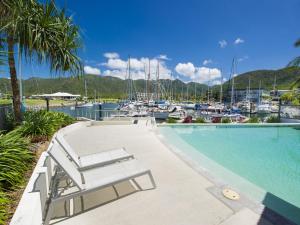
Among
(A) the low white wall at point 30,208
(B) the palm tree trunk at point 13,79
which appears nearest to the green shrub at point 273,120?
(B) the palm tree trunk at point 13,79

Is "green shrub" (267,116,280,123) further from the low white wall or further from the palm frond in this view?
the low white wall

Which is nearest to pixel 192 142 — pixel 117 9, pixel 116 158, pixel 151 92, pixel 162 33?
pixel 116 158

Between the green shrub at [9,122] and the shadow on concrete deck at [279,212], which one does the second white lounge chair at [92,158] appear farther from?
the green shrub at [9,122]

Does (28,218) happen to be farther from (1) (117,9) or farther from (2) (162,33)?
(2) (162,33)

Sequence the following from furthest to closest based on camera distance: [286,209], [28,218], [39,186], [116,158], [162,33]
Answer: [162,33] → [116,158] → [286,209] → [39,186] → [28,218]

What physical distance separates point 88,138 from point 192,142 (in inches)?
186

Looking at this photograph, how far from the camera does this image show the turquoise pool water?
403cm

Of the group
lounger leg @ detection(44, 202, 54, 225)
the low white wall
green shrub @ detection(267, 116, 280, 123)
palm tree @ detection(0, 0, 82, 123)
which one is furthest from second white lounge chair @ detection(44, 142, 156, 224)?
green shrub @ detection(267, 116, 280, 123)

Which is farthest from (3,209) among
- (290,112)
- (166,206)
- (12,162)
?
(290,112)

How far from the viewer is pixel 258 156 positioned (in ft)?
23.0

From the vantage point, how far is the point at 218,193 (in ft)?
11.3

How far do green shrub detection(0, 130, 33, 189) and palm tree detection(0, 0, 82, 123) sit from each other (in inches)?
116

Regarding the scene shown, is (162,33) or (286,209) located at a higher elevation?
(162,33)

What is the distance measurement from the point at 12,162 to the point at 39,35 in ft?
14.8
